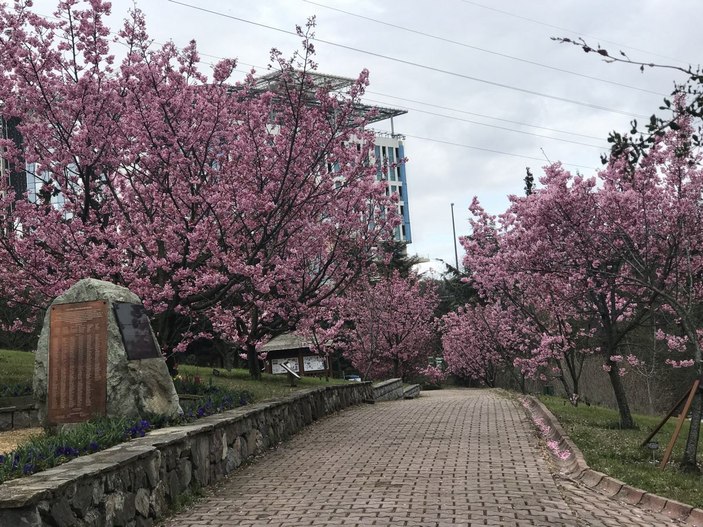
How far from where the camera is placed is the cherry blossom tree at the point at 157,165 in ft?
42.0

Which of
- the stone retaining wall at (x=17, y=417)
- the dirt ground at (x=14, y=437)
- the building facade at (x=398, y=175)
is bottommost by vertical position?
the dirt ground at (x=14, y=437)

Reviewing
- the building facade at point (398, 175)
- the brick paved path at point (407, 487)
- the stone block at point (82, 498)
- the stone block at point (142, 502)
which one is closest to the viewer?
the stone block at point (82, 498)

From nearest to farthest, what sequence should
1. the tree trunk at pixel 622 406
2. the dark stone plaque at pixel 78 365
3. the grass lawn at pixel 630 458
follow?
the grass lawn at pixel 630 458 → the dark stone plaque at pixel 78 365 → the tree trunk at pixel 622 406

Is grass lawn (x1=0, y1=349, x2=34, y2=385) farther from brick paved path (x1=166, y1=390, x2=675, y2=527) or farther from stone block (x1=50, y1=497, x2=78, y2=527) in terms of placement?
stone block (x1=50, y1=497, x2=78, y2=527)

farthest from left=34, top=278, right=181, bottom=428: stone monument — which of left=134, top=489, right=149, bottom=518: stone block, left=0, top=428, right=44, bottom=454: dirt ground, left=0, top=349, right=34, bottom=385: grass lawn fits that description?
left=0, top=349, right=34, bottom=385: grass lawn

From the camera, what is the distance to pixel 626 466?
9.54 metres

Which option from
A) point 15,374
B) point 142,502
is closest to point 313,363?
point 15,374

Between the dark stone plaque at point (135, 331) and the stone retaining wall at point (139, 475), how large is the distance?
1.14m

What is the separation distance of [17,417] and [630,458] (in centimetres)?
950

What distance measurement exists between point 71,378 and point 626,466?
726cm

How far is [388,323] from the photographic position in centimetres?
3578

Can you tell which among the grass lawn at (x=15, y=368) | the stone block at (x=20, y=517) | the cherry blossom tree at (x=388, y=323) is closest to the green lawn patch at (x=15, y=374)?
the grass lawn at (x=15, y=368)

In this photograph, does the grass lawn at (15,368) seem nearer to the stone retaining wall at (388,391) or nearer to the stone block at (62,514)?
the stone block at (62,514)

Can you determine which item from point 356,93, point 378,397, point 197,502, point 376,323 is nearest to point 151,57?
point 356,93
